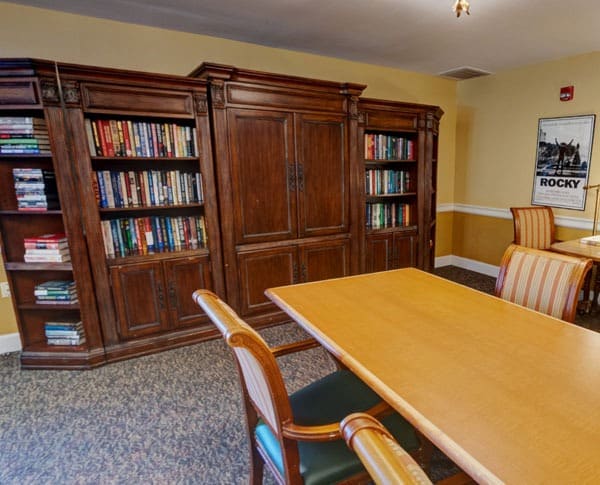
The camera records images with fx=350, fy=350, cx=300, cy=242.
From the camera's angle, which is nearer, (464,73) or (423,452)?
(423,452)

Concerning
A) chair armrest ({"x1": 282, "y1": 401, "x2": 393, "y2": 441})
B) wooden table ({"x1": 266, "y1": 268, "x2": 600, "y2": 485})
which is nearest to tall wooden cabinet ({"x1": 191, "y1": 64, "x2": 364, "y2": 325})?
wooden table ({"x1": 266, "y1": 268, "x2": 600, "y2": 485})

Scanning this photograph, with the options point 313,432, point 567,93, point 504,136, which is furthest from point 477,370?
point 504,136

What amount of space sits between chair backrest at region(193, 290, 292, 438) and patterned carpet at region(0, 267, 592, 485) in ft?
2.54

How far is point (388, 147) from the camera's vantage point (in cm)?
354

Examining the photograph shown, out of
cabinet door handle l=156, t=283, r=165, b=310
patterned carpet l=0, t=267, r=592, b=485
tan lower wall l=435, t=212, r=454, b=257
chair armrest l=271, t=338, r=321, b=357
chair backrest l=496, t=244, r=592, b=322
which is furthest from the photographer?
tan lower wall l=435, t=212, r=454, b=257

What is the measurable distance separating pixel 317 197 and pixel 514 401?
2352 mm

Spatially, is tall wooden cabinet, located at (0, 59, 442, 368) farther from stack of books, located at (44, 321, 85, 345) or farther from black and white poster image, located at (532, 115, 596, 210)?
black and white poster image, located at (532, 115, 596, 210)

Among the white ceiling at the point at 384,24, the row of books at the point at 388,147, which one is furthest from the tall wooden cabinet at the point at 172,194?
the white ceiling at the point at 384,24

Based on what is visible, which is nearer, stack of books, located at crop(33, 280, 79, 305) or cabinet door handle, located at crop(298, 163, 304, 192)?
stack of books, located at crop(33, 280, 79, 305)

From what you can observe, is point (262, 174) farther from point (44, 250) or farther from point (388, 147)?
point (44, 250)

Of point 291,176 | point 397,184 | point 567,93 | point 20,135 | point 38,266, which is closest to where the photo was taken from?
point 20,135

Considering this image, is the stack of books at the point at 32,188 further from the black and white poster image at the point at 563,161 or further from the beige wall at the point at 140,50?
the black and white poster image at the point at 563,161

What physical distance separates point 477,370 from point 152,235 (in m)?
2.34

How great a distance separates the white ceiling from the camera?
7.65 feet
